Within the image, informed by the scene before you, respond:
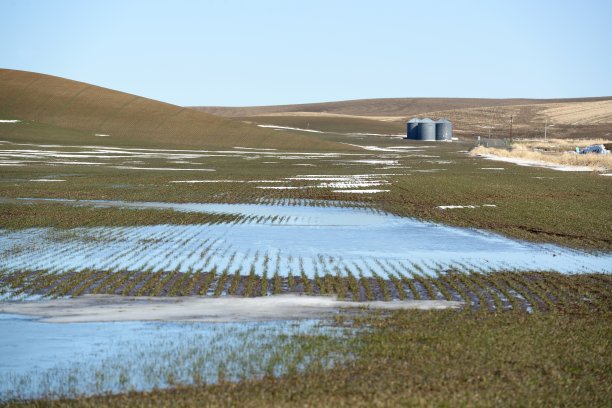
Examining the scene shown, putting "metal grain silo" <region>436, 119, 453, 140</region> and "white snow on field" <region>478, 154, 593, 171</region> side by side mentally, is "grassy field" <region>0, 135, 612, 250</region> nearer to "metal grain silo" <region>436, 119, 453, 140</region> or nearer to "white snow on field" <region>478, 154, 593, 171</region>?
"white snow on field" <region>478, 154, 593, 171</region>

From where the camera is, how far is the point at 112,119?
486ft

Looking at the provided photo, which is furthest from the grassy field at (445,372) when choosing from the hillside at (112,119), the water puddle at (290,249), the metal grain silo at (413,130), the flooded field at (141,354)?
the metal grain silo at (413,130)

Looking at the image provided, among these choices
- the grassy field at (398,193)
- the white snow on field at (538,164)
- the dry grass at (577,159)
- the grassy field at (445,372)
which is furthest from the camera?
the dry grass at (577,159)

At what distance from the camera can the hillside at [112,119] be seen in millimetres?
140375

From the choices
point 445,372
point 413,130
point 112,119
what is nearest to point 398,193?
point 445,372

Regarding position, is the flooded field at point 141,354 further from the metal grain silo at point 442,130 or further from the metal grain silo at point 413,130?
the metal grain silo at point 413,130

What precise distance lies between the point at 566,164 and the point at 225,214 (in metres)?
55.1

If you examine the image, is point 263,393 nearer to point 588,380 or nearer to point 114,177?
point 588,380

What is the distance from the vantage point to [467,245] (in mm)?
26750

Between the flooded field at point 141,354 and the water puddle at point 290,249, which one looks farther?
the water puddle at point 290,249

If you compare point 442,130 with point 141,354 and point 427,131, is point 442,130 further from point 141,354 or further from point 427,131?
point 141,354

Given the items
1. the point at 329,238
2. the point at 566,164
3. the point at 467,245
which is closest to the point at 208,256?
the point at 329,238

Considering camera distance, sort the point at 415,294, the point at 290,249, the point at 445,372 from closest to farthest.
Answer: the point at 445,372 → the point at 415,294 → the point at 290,249

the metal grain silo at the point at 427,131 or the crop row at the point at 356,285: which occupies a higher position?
the crop row at the point at 356,285
